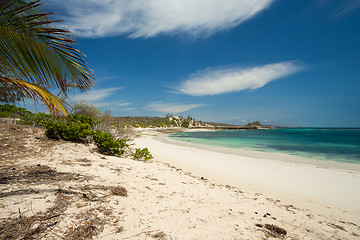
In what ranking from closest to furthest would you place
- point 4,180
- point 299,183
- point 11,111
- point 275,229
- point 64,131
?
point 275,229, point 4,180, point 299,183, point 64,131, point 11,111

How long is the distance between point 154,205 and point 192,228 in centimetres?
92

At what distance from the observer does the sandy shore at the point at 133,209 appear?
2.20 m

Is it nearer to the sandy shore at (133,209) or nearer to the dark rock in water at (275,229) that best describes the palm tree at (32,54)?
the sandy shore at (133,209)

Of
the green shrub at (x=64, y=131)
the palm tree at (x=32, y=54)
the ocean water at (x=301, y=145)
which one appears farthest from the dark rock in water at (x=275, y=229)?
the ocean water at (x=301, y=145)

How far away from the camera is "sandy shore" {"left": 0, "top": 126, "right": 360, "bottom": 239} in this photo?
2203 mm

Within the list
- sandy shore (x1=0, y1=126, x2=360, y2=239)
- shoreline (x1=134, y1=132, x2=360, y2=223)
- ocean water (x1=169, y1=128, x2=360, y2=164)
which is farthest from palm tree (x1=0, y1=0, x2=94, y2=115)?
ocean water (x1=169, y1=128, x2=360, y2=164)

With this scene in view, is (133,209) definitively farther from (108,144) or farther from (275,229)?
(108,144)

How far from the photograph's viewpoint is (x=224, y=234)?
2.45 metres

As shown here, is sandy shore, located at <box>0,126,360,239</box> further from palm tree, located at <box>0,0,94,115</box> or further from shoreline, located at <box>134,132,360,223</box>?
palm tree, located at <box>0,0,94,115</box>

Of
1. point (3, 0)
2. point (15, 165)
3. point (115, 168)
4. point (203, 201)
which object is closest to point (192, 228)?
point (203, 201)

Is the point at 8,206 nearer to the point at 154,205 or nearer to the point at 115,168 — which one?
the point at 154,205

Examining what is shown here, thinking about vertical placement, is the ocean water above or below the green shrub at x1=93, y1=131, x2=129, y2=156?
below

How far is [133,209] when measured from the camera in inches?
Answer: 112

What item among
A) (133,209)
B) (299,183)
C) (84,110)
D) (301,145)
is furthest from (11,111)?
(301,145)
